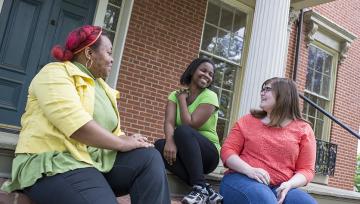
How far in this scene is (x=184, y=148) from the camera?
111 inches

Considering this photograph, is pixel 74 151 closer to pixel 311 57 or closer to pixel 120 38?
pixel 120 38

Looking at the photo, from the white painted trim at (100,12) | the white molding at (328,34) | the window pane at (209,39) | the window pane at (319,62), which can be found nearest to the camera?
the white painted trim at (100,12)

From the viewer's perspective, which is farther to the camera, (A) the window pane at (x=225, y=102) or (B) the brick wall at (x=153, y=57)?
(A) the window pane at (x=225, y=102)

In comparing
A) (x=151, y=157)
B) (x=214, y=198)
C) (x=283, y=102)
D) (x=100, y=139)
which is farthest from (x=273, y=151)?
(x=100, y=139)

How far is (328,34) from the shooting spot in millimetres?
8102

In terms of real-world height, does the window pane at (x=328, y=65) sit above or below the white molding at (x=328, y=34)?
below

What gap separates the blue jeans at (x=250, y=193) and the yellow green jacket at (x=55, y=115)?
3.26ft

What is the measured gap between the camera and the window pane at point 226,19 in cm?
673

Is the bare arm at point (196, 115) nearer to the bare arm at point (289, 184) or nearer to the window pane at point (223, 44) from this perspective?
the bare arm at point (289, 184)

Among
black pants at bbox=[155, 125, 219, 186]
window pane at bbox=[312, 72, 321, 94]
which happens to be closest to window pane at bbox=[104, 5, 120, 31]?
black pants at bbox=[155, 125, 219, 186]

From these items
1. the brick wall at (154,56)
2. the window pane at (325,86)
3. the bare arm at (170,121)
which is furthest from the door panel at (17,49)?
the window pane at (325,86)

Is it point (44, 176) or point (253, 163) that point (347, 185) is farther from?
point (44, 176)

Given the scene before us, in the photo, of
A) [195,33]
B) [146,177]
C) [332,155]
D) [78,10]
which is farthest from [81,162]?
[332,155]

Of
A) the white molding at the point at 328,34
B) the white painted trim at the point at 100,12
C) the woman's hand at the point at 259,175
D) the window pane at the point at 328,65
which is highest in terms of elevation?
the white molding at the point at 328,34
